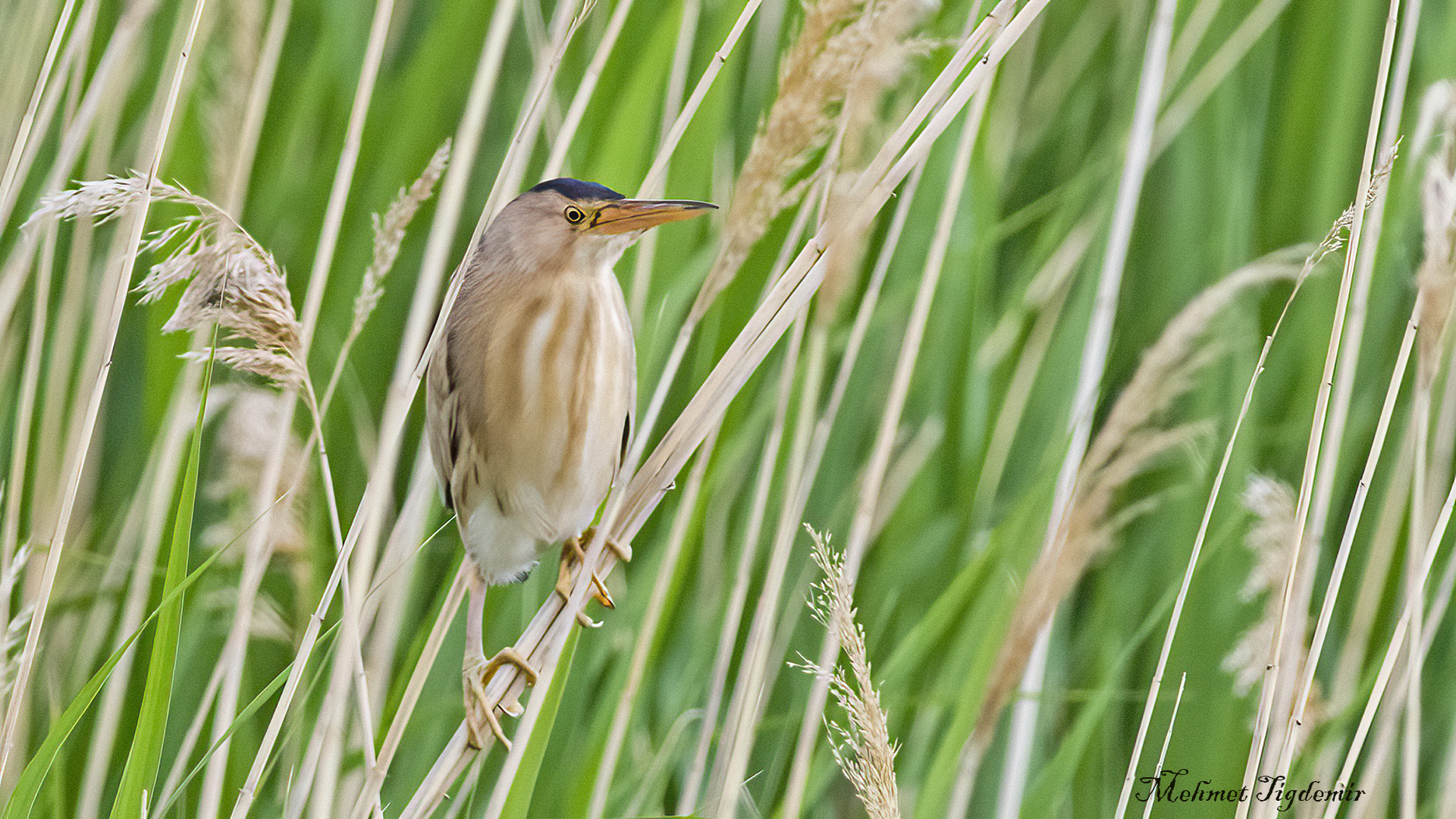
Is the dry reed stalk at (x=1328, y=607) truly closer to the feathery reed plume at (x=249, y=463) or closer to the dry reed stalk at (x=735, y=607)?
the dry reed stalk at (x=735, y=607)

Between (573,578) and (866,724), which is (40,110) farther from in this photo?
(866,724)

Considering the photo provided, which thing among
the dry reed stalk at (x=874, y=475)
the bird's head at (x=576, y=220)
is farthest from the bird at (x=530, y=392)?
the dry reed stalk at (x=874, y=475)

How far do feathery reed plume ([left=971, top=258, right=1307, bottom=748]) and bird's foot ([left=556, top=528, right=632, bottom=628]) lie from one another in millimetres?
310

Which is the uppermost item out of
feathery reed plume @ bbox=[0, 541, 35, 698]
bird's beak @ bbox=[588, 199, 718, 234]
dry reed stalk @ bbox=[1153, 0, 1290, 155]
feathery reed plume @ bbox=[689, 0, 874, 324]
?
dry reed stalk @ bbox=[1153, 0, 1290, 155]

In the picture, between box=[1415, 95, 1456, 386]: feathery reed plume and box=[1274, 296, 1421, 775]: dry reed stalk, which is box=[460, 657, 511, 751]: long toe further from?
box=[1415, 95, 1456, 386]: feathery reed plume

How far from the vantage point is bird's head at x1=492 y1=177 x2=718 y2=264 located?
95 cm

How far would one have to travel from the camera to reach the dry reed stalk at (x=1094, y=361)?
97cm

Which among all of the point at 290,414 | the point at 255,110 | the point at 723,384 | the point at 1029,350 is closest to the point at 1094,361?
the point at 1029,350

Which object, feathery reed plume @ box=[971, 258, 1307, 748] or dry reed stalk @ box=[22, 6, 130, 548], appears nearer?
feathery reed plume @ box=[971, 258, 1307, 748]

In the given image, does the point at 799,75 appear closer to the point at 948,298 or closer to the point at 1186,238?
the point at 948,298

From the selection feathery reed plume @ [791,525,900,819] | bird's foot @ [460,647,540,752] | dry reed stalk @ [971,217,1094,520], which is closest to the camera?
feathery reed plume @ [791,525,900,819]

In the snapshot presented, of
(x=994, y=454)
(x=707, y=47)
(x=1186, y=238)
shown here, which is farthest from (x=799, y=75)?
(x=1186, y=238)

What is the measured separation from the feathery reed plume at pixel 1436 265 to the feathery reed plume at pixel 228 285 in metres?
0.87

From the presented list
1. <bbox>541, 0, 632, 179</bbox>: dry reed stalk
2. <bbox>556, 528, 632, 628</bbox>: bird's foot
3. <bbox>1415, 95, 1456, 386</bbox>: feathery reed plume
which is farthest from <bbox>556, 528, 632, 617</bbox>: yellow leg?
<bbox>1415, 95, 1456, 386</bbox>: feathery reed plume
